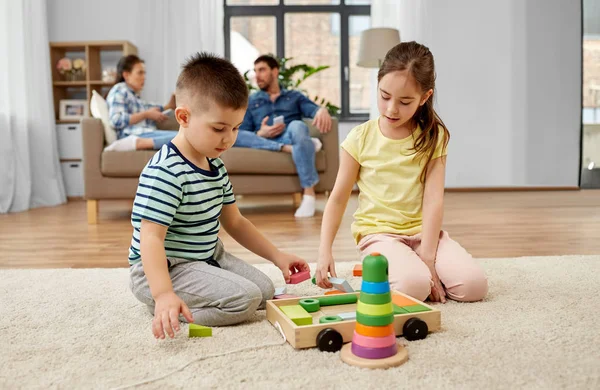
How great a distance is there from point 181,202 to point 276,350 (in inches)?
13.8

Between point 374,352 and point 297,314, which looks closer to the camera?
point 374,352

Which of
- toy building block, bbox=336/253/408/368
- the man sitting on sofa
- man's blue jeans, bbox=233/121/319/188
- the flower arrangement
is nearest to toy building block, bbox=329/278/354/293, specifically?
toy building block, bbox=336/253/408/368

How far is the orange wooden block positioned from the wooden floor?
71cm

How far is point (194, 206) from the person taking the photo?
44.7 inches

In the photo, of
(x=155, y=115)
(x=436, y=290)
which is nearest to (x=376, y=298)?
(x=436, y=290)

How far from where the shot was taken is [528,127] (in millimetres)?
4844

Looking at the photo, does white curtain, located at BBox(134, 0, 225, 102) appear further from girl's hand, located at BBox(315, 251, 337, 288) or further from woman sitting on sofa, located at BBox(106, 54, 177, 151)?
girl's hand, located at BBox(315, 251, 337, 288)

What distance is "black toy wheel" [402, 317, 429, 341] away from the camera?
100 cm

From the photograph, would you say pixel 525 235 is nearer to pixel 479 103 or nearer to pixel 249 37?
pixel 479 103

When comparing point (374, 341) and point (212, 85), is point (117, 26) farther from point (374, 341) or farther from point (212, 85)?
point (374, 341)

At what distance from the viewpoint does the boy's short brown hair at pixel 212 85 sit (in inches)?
41.8

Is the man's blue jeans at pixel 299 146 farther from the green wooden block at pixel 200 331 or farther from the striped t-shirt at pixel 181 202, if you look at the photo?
the green wooden block at pixel 200 331

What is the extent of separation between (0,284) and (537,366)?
4.36 ft

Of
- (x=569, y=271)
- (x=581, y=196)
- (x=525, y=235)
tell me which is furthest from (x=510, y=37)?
(x=569, y=271)
